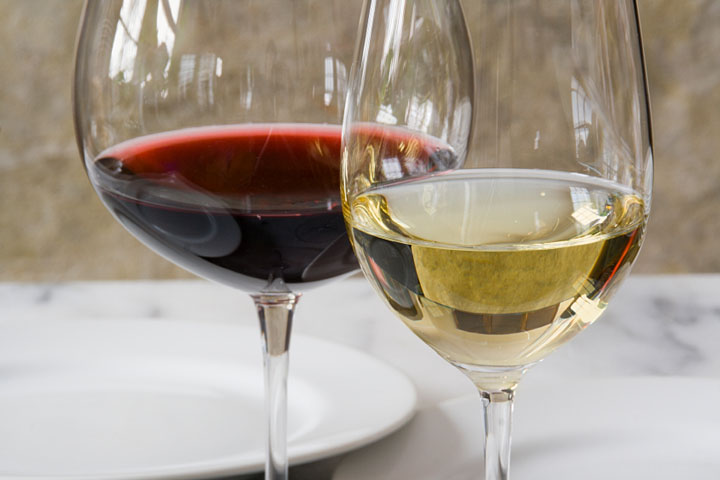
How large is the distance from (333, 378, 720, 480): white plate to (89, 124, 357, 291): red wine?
130 mm

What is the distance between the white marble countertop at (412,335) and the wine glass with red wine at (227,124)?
0.21m

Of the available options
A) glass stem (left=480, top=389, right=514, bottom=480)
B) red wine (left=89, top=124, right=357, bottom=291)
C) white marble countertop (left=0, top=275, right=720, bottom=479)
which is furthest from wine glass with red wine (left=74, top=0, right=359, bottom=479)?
white marble countertop (left=0, top=275, right=720, bottom=479)

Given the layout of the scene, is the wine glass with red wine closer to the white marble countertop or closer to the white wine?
the white wine

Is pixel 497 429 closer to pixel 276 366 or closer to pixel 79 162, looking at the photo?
pixel 276 366

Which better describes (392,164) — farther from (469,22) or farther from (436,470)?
(436,470)

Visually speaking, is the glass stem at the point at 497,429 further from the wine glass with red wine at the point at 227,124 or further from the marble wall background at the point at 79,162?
the marble wall background at the point at 79,162

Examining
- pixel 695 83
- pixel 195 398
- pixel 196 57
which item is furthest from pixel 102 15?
pixel 695 83

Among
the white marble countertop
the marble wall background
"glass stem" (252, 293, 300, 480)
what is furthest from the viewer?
the marble wall background

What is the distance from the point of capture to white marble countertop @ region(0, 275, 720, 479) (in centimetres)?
65

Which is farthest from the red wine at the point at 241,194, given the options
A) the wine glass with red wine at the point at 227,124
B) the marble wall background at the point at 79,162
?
the marble wall background at the point at 79,162

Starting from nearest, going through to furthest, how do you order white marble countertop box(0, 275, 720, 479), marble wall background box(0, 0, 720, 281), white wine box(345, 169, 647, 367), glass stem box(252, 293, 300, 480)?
white wine box(345, 169, 647, 367) → glass stem box(252, 293, 300, 480) → white marble countertop box(0, 275, 720, 479) → marble wall background box(0, 0, 720, 281)

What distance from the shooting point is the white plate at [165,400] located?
1.60 feet

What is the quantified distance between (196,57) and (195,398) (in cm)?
29

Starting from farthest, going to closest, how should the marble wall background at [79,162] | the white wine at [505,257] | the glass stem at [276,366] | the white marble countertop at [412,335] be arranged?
the marble wall background at [79,162] < the white marble countertop at [412,335] < the glass stem at [276,366] < the white wine at [505,257]
